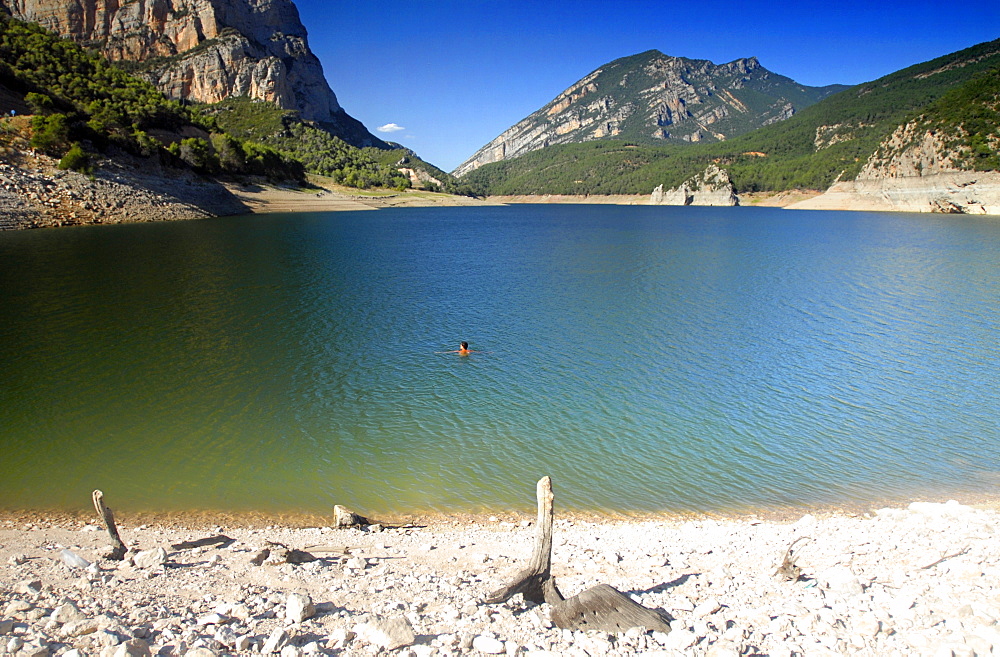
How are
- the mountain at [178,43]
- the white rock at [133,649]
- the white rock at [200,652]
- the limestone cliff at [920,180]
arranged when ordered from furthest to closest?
the mountain at [178,43] < the limestone cliff at [920,180] < the white rock at [200,652] < the white rock at [133,649]

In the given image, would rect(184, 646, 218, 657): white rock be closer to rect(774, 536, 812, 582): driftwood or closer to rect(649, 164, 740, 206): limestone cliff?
rect(774, 536, 812, 582): driftwood

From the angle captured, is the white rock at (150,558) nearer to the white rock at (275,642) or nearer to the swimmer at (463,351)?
the white rock at (275,642)

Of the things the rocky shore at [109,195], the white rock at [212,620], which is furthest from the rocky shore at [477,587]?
the rocky shore at [109,195]

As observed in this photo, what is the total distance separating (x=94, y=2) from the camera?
497ft

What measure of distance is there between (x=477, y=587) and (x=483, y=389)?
10177 mm

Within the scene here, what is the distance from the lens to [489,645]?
5.53 m

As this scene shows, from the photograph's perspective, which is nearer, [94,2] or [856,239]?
[856,239]

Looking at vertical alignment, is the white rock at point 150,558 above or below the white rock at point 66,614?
below

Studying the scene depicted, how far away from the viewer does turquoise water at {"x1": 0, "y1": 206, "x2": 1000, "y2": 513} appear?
11.9m

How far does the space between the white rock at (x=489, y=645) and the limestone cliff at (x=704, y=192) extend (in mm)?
182277

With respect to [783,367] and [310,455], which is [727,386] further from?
[310,455]

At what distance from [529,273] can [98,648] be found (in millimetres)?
36667

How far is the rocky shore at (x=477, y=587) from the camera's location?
18.2 ft

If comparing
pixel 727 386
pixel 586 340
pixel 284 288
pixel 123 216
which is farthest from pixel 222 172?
pixel 727 386
